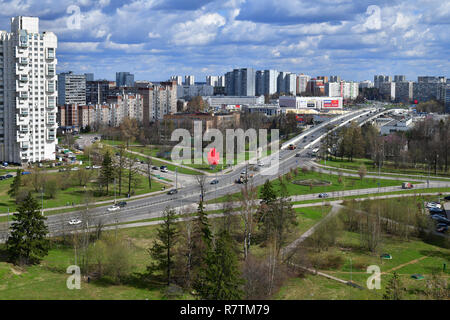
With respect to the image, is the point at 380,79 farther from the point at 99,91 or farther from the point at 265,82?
the point at 99,91

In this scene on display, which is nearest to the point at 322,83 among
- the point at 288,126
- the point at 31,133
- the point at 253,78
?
the point at 253,78

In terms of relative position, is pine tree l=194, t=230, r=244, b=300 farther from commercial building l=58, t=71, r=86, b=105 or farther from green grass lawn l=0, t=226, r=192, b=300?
commercial building l=58, t=71, r=86, b=105

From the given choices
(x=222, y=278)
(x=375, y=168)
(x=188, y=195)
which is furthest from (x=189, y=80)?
(x=222, y=278)

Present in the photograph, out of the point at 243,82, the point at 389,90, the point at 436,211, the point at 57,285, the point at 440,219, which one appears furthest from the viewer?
the point at 389,90

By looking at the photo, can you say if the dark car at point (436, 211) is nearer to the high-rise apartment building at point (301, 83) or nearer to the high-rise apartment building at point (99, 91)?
the high-rise apartment building at point (99, 91)

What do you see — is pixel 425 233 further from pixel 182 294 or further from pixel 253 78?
pixel 253 78

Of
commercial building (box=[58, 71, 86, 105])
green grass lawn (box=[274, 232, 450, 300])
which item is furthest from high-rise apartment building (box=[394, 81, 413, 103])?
green grass lawn (box=[274, 232, 450, 300])
